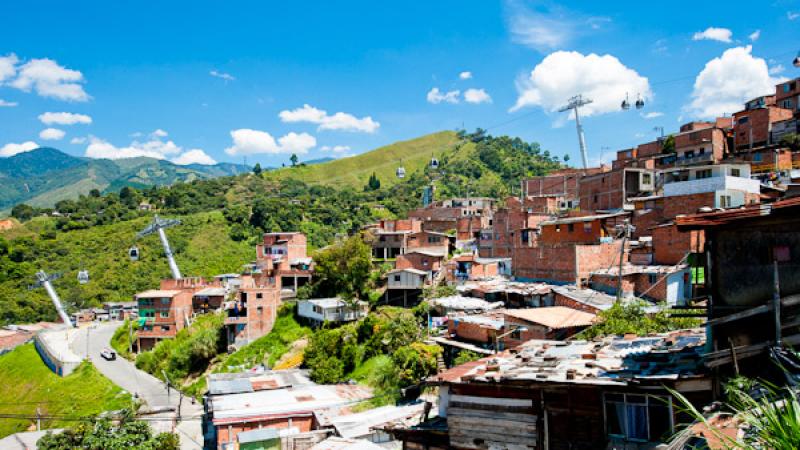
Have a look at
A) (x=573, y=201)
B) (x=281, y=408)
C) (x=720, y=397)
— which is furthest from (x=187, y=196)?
(x=720, y=397)

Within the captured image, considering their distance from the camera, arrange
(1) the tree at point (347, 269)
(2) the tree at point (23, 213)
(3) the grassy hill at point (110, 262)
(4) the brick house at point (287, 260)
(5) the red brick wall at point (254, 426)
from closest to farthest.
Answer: (5) the red brick wall at point (254, 426)
(1) the tree at point (347, 269)
(4) the brick house at point (287, 260)
(3) the grassy hill at point (110, 262)
(2) the tree at point (23, 213)

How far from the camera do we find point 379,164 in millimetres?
157375

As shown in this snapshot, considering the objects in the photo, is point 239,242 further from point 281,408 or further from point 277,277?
point 281,408

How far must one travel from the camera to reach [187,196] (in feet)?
300

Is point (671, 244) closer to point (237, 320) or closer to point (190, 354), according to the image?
point (237, 320)

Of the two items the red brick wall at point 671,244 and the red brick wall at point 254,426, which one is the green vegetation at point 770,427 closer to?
the red brick wall at point 671,244

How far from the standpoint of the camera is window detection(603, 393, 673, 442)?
719 centimetres

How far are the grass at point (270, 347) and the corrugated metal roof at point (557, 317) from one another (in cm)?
2033

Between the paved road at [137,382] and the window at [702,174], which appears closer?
the window at [702,174]

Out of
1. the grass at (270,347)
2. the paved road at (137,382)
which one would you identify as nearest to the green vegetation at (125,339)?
the paved road at (137,382)

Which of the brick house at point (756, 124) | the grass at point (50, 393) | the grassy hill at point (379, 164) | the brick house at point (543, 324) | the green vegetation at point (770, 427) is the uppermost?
the grassy hill at point (379, 164)

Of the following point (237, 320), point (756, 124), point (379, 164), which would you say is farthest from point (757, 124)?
point (379, 164)

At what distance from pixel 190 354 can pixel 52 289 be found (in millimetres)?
33786

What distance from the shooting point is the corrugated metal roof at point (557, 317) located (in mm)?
17969
